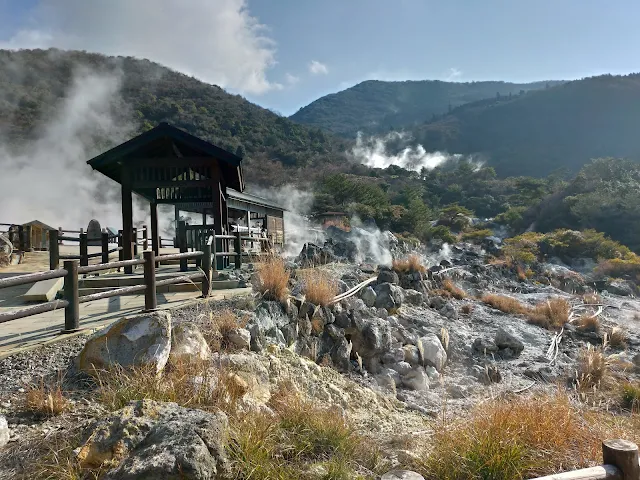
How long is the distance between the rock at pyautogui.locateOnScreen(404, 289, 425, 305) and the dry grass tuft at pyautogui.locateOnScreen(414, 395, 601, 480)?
730 cm

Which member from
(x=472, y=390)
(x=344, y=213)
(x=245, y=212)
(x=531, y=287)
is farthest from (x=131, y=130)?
(x=472, y=390)

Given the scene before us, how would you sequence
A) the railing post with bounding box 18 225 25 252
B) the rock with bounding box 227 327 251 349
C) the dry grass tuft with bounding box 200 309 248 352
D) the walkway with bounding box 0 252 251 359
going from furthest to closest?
1. the railing post with bounding box 18 225 25 252
2. the rock with bounding box 227 327 251 349
3. the dry grass tuft with bounding box 200 309 248 352
4. the walkway with bounding box 0 252 251 359

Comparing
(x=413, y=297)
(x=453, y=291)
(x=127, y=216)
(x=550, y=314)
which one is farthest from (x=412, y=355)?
(x=127, y=216)

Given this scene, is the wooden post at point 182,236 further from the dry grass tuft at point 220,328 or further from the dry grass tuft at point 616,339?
the dry grass tuft at point 616,339

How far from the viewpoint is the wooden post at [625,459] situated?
2.45m

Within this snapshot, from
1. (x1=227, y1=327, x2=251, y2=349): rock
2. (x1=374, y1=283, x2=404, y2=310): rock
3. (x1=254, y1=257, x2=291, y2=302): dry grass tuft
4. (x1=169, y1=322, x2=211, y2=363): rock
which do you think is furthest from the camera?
(x1=374, y1=283, x2=404, y2=310): rock

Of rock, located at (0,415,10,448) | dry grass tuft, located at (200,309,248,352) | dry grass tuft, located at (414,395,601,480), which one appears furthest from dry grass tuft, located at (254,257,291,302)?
rock, located at (0,415,10,448)

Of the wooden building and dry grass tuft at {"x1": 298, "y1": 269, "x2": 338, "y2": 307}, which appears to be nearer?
dry grass tuft at {"x1": 298, "y1": 269, "x2": 338, "y2": 307}

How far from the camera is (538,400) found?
3.61 meters

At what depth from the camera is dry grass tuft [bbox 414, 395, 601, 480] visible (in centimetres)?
275

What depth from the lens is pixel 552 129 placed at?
106m

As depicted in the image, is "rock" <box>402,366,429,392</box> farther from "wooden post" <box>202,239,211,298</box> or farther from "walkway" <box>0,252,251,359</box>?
"wooden post" <box>202,239,211,298</box>

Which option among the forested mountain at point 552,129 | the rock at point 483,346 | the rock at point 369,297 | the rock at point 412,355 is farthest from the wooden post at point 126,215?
the forested mountain at point 552,129

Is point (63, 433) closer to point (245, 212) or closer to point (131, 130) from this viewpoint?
point (245, 212)
